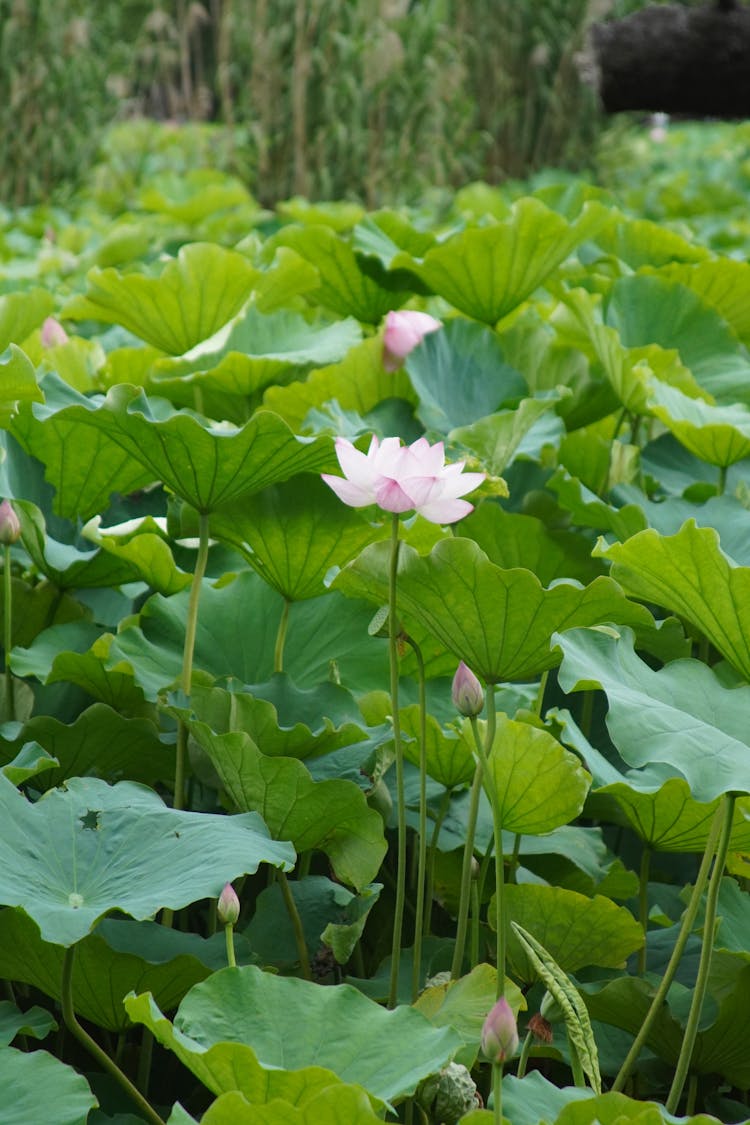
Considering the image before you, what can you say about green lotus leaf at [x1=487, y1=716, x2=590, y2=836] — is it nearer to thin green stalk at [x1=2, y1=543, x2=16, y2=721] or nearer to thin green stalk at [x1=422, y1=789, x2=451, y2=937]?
thin green stalk at [x1=422, y1=789, x2=451, y2=937]

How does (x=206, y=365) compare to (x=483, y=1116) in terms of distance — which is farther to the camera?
(x=206, y=365)

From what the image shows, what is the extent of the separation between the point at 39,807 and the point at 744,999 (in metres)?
0.45

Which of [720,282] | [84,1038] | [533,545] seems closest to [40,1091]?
[84,1038]

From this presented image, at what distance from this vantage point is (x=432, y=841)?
943 mm

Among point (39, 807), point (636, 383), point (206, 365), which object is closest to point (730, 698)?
point (39, 807)

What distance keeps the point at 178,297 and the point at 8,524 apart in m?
0.53

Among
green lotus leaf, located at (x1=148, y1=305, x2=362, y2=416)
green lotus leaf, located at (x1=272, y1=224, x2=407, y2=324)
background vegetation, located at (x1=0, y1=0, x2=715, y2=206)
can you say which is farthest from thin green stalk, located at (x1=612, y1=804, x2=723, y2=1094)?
background vegetation, located at (x1=0, y1=0, x2=715, y2=206)

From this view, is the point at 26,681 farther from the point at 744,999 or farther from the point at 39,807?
the point at 744,999

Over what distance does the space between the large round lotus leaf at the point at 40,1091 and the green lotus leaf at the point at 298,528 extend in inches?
17.2

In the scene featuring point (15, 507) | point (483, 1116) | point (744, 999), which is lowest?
point (744, 999)

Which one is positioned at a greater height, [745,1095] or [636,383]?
[636,383]

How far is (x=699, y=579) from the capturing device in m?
0.85

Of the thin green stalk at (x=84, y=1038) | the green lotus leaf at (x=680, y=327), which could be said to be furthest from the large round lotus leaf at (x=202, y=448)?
the green lotus leaf at (x=680, y=327)

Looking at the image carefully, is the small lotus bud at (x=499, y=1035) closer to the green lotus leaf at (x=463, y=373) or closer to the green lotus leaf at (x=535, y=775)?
the green lotus leaf at (x=535, y=775)
